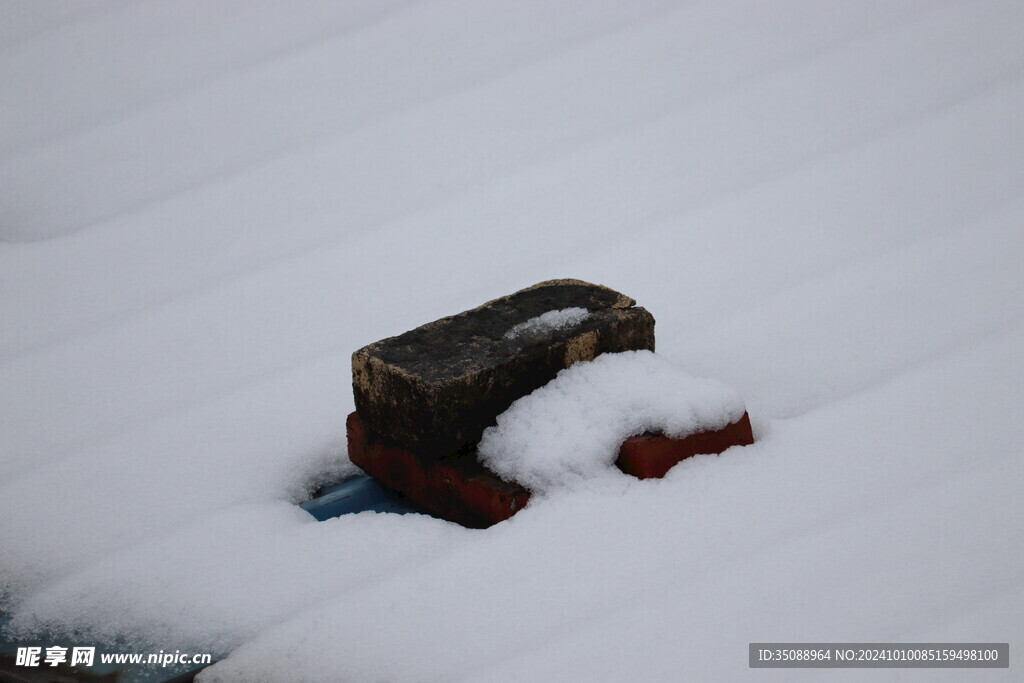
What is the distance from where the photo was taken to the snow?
184cm

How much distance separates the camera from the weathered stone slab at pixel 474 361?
1725mm

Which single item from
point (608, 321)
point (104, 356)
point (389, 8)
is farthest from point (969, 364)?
point (389, 8)

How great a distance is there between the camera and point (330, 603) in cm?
154

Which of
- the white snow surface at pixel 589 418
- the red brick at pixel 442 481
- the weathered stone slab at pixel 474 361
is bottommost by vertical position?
the red brick at pixel 442 481

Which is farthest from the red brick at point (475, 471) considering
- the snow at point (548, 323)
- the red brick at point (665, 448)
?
the snow at point (548, 323)

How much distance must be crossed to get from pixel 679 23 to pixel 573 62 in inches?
15.2

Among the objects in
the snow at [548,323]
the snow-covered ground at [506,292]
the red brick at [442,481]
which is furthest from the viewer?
the snow at [548,323]

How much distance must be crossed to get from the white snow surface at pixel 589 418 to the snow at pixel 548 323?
72 mm

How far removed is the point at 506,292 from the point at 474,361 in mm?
742

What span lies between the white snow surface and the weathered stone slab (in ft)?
0.10

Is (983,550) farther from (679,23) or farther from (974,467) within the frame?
(679,23)

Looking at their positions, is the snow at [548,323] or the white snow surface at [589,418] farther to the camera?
the snow at [548,323]

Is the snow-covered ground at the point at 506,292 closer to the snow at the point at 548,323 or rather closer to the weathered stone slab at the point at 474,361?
the weathered stone slab at the point at 474,361

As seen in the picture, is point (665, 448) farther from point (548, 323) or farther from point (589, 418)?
point (548, 323)
